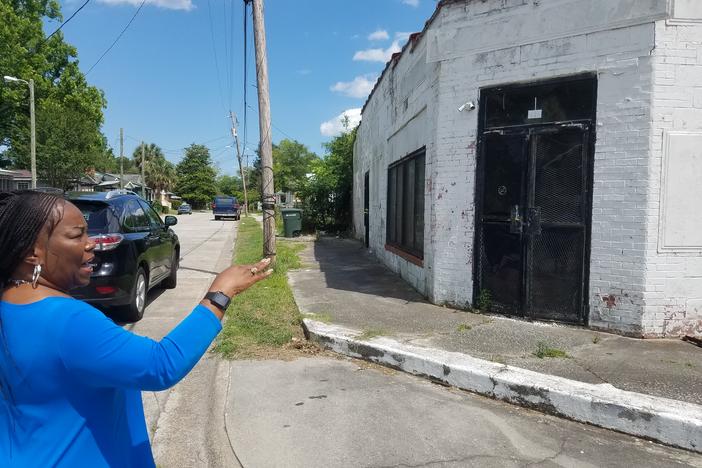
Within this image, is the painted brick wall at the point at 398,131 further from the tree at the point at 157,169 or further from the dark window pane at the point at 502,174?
the tree at the point at 157,169

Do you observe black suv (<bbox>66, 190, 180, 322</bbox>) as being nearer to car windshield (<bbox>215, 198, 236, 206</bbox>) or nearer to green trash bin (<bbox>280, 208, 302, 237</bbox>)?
green trash bin (<bbox>280, 208, 302, 237</bbox>)

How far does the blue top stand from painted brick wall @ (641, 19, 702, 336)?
233 inches

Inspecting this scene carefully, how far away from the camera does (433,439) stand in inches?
150

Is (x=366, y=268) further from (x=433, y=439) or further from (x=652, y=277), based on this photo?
(x=433, y=439)

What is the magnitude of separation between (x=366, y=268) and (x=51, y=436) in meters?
10.1

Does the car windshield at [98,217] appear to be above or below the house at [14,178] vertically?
below

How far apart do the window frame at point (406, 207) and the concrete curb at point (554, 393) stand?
3030mm

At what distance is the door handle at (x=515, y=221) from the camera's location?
6.71 metres

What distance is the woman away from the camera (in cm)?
143

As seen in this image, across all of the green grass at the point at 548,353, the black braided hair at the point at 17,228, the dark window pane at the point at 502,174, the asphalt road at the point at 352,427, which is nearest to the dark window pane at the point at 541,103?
the dark window pane at the point at 502,174

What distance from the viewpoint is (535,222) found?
261 inches

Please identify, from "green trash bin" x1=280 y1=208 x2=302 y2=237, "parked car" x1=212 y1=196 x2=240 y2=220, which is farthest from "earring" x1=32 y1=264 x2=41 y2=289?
"parked car" x1=212 y1=196 x2=240 y2=220

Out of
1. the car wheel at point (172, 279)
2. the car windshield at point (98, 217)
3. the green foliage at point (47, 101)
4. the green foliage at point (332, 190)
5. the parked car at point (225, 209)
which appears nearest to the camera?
the car windshield at point (98, 217)

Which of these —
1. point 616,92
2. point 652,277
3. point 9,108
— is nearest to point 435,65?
point 616,92
